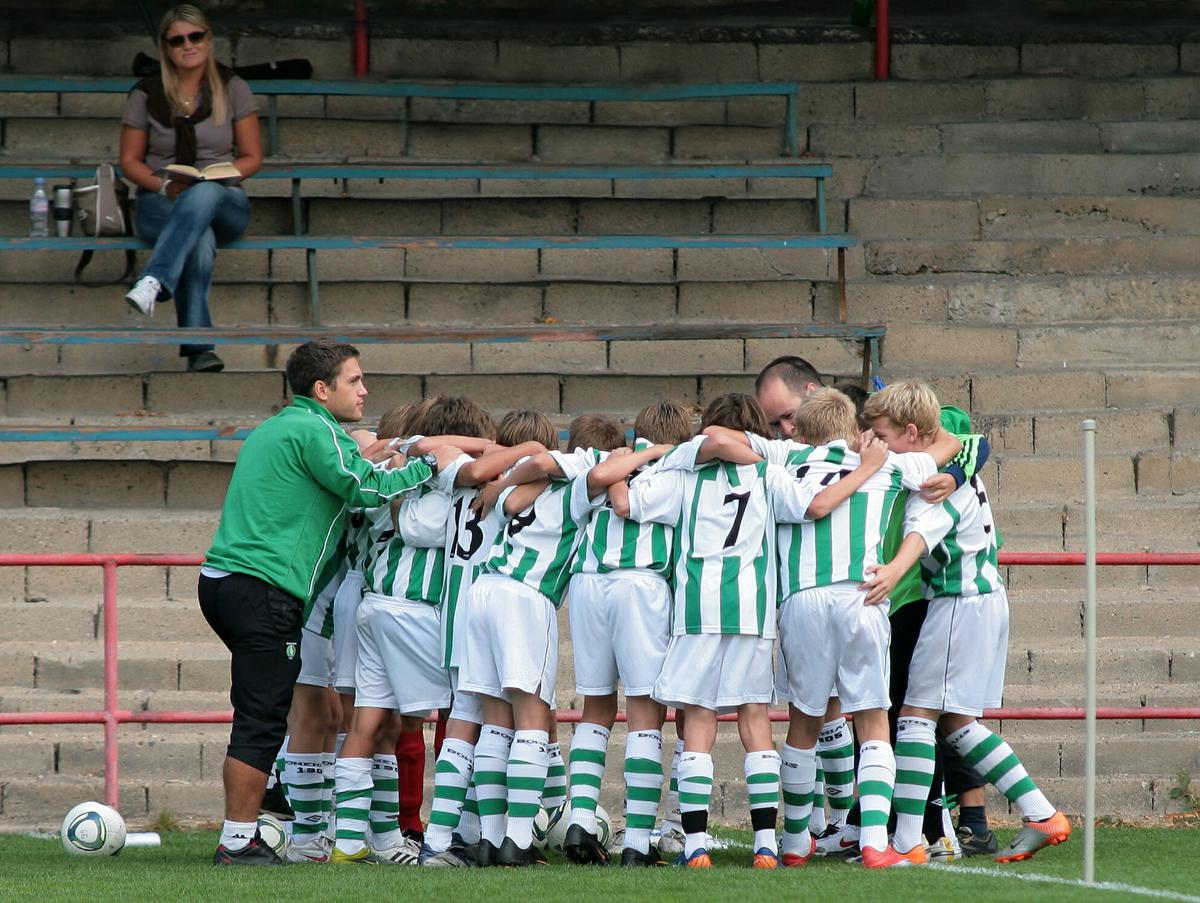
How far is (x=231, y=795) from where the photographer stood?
19.3 feet

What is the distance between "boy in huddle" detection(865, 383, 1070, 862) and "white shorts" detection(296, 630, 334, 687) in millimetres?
2098

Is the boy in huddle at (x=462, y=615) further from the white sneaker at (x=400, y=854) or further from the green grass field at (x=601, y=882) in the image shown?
the green grass field at (x=601, y=882)

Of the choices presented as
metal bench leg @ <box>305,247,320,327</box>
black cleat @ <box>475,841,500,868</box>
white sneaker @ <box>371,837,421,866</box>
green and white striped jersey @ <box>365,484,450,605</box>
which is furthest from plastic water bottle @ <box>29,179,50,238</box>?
black cleat @ <box>475,841,500,868</box>

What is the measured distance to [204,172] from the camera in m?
9.74

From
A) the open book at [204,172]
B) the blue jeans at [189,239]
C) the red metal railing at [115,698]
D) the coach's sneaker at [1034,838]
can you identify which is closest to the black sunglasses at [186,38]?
the open book at [204,172]

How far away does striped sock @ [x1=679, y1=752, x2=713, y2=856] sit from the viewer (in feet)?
19.0

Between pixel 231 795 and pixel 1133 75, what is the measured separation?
848cm

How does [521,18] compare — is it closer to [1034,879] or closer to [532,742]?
[532,742]

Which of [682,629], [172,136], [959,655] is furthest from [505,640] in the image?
[172,136]

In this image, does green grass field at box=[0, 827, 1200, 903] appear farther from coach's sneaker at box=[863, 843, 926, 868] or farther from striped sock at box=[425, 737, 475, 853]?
striped sock at box=[425, 737, 475, 853]

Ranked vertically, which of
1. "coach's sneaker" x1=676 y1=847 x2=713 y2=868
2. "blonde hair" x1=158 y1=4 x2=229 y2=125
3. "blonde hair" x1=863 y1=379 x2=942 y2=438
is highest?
"blonde hair" x1=158 y1=4 x2=229 y2=125

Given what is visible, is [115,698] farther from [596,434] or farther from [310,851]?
[596,434]

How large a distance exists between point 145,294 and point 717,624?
4534mm

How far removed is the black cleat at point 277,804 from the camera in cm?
646
